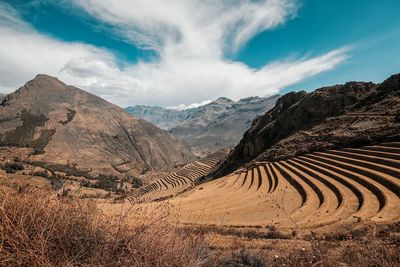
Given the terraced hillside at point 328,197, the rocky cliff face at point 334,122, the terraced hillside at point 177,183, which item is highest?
the rocky cliff face at point 334,122

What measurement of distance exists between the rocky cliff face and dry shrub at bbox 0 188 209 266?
77.2 ft

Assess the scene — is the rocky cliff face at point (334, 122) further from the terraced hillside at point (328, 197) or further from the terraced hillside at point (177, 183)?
the terraced hillside at point (177, 183)

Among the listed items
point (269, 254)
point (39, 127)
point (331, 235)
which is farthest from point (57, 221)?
point (39, 127)

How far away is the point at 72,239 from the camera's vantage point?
4.14m

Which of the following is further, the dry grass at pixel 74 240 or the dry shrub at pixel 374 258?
the dry shrub at pixel 374 258

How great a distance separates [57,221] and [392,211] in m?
12.2

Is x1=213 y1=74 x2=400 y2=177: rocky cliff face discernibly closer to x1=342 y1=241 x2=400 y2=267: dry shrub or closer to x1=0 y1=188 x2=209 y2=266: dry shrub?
x1=342 y1=241 x2=400 y2=267: dry shrub

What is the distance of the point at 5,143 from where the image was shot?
15175 cm

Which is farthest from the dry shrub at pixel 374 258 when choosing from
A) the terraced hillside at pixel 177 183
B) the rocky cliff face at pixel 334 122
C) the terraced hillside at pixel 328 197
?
the terraced hillside at pixel 177 183

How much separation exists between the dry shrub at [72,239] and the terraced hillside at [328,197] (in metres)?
3.90

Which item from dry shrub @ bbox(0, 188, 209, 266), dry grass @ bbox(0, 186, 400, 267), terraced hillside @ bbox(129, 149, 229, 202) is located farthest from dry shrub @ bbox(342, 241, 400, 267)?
terraced hillside @ bbox(129, 149, 229, 202)

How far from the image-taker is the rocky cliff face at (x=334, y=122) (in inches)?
1049

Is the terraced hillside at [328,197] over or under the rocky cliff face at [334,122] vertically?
under

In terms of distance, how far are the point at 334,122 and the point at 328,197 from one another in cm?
2089
